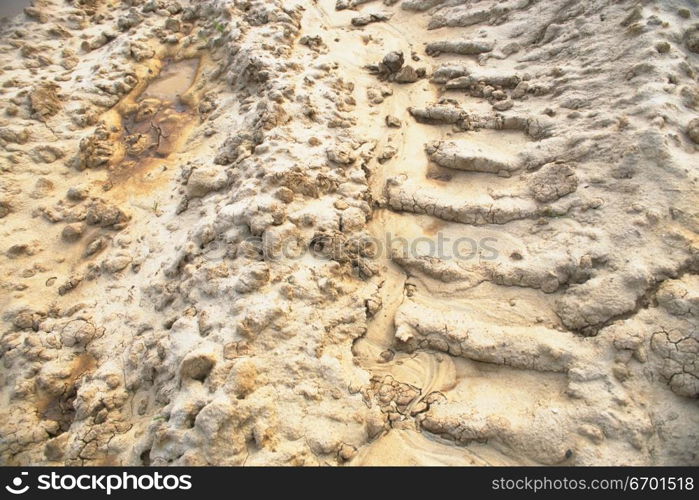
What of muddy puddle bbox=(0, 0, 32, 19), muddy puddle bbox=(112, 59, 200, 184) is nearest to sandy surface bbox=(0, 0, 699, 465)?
muddy puddle bbox=(112, 59, 200, 184)

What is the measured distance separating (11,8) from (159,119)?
3002 mm

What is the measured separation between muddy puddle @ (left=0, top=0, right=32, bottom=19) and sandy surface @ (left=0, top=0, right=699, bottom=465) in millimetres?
1308

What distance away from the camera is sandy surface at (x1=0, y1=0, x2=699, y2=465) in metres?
2.02

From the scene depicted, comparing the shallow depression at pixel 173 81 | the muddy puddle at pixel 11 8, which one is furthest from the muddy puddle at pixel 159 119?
the muddy puddle at pixel 11 8

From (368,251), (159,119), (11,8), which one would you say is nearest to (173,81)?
(159,119)

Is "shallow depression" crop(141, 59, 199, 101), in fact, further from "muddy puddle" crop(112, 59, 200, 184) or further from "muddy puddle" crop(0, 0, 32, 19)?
"muddy puddle" crop(0, 0, 32, 19)

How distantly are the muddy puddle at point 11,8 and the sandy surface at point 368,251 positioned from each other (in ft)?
4.29

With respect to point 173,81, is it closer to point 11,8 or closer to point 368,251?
point 11,8

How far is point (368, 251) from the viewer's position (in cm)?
277

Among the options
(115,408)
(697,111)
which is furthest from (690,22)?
(115,408)

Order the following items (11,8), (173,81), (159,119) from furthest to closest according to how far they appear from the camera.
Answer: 1. (11,8)
2. (173,81)
3. (159,119)

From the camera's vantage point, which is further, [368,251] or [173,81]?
[173,81]

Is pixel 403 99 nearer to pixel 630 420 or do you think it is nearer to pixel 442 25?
pixel 442 25
